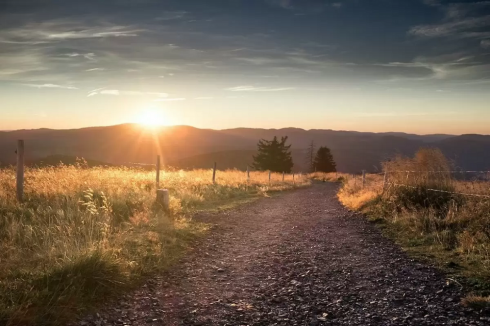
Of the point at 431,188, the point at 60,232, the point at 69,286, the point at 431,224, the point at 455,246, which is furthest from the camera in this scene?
the point at 431,188

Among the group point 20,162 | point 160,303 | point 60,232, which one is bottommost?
point 160,303

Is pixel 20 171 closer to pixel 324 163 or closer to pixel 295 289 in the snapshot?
pixel 295 289

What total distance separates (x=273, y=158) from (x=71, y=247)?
59.3 metres

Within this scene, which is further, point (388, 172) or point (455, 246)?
point (388, 172)

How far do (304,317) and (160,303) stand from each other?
2.06m

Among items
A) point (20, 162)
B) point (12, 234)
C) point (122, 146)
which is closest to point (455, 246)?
point (12, 234)

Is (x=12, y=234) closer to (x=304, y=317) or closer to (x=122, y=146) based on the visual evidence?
(x=304, y=317)

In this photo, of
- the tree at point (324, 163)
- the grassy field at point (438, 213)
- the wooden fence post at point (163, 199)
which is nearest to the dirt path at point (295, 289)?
the grassy field at point (438, 213)

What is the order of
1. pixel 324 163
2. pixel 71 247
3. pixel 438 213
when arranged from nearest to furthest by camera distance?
pixel 71 247 → pixel 438 213 → pixel 324 163

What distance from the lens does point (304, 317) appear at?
5277 millimetres

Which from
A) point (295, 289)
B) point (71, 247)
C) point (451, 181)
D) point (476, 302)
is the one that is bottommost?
point (295, 289)

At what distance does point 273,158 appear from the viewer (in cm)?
6538

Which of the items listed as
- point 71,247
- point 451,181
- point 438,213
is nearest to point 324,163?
point 451,181

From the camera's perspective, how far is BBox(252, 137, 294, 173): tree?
214ft
